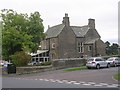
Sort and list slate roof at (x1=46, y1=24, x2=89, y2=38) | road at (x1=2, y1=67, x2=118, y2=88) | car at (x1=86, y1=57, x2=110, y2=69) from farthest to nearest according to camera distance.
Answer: slate roof at (x1=46, y1=24, x2=89, y2=38) → car at (x1=86, y1=57, x2=110, y2=69) → road at (x1=2, y1=67, x2=118, y2=88)

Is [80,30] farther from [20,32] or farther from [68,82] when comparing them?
[68,82]

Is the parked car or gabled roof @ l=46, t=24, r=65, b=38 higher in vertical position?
gabled roof @ l=46, t=24, r=65, b=38

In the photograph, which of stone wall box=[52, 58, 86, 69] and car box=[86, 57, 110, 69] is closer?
car box=[86, 57, 110, 69]

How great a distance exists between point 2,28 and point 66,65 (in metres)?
12.4

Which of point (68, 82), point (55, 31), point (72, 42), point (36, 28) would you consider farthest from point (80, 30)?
point (68, 82)

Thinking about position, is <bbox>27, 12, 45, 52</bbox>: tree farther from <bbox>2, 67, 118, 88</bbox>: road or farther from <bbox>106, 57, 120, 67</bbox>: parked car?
<bbox>2, 67, 118, 88</bbox>: road

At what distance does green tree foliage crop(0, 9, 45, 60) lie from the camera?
48.7 metres

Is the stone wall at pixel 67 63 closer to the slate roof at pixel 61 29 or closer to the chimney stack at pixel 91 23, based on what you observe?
the slate roof at pixel 61 29

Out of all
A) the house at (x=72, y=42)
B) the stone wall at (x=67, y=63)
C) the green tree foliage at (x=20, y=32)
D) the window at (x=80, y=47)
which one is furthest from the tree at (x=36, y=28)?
the window at (x=80, y=47)

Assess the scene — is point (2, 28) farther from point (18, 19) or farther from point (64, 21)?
point (64, 21)

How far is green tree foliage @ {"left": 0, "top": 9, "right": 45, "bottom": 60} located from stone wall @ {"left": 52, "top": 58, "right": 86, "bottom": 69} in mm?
5146

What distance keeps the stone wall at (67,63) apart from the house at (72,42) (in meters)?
16.1

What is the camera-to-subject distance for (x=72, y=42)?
68.6 metres

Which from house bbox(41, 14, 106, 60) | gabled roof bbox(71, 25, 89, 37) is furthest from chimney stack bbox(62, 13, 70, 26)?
gabled roof bbox(71, 25, 89, 37)
